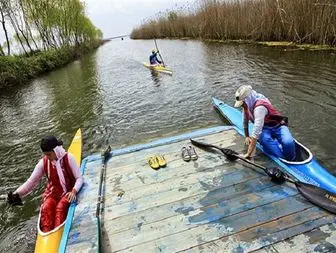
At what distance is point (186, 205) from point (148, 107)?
7.85m

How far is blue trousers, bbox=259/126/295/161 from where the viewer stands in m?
5.28

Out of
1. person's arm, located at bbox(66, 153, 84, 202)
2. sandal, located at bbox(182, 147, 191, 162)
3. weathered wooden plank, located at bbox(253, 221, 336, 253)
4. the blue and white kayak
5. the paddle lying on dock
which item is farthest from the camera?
sandal, located at bbox(182, 147, 191, 162)

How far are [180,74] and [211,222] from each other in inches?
535

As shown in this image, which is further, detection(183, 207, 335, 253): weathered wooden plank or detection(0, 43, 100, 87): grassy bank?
detection(0, 43, 100, 87): grassy bank

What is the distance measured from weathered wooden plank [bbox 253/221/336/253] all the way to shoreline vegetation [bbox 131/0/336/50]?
14.5 m

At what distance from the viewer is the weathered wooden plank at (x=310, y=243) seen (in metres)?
3.37

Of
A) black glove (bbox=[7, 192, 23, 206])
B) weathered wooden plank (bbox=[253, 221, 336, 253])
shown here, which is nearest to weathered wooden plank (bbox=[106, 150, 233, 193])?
black glove (bbox=[7, 192, 23, 206])

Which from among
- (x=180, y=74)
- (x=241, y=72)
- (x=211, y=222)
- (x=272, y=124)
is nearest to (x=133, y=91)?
(x=180, y=74)

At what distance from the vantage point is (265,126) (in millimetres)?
5570

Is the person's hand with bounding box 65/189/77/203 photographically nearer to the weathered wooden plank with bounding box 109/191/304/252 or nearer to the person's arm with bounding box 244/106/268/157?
the weathered wooden plank with bounding box 109/191/304/252

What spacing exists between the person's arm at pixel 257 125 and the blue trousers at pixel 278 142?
359 millimetres

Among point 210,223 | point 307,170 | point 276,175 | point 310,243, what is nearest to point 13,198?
point 210,223

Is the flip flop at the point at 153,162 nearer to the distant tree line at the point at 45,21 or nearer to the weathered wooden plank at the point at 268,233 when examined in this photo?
the weathered wooden plank at the point at 268,233

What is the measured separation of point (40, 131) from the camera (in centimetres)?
1088
